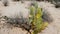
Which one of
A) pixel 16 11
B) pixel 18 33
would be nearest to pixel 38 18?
pixel 18 33

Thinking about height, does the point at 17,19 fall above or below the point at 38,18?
below

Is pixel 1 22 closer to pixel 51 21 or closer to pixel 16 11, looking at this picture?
pixel 16 11

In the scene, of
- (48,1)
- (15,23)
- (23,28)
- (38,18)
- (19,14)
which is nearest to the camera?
(38,18)

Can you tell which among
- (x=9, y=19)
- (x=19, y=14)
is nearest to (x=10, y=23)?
(x=9, y=19)

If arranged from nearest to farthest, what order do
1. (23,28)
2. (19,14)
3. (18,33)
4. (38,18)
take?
(38,18)
(18,33)
(23,28)
(19,14)

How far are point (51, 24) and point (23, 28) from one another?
2.22 metres

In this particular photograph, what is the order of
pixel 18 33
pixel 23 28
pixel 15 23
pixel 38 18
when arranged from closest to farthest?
pixel 38 18 < pixel 18 33 < pixel 23 28 < pixel 15 23

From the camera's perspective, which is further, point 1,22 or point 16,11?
point 16,11

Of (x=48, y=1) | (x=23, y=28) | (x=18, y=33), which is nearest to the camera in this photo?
(x=18, y=33)

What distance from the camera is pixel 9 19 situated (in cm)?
1161

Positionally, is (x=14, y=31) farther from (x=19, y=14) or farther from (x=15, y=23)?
(x=19, y=14)

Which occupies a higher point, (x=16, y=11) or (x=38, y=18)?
(x=38, y=18)

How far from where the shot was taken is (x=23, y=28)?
10695 mm

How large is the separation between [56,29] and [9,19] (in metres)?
2.86
